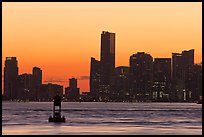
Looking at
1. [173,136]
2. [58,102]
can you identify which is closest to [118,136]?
[173,136]

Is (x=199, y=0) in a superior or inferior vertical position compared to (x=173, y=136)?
superior

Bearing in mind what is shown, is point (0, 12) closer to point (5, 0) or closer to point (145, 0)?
point (5, 0)

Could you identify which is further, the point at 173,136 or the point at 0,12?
the point at 173,136

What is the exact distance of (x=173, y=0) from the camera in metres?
23.6

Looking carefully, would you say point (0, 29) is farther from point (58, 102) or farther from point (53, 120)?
point (53, 120)

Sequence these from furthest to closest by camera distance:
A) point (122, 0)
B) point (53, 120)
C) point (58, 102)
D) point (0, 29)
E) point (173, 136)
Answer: point (53, 120), point (58, 102), point (173, 136), point (0, 29), point (122, 0)

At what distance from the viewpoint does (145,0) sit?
2417 cm

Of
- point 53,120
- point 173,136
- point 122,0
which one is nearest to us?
point 122,0

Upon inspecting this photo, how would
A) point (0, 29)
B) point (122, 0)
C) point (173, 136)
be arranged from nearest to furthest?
point (122, 0)
point (0, 29)
point (173, 136)

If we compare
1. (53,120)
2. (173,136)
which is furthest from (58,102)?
(173,136)

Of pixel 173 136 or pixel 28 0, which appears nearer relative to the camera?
pixel 28 0

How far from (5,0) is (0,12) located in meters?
1.50

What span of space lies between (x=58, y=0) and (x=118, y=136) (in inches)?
1356

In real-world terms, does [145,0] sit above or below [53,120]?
above
